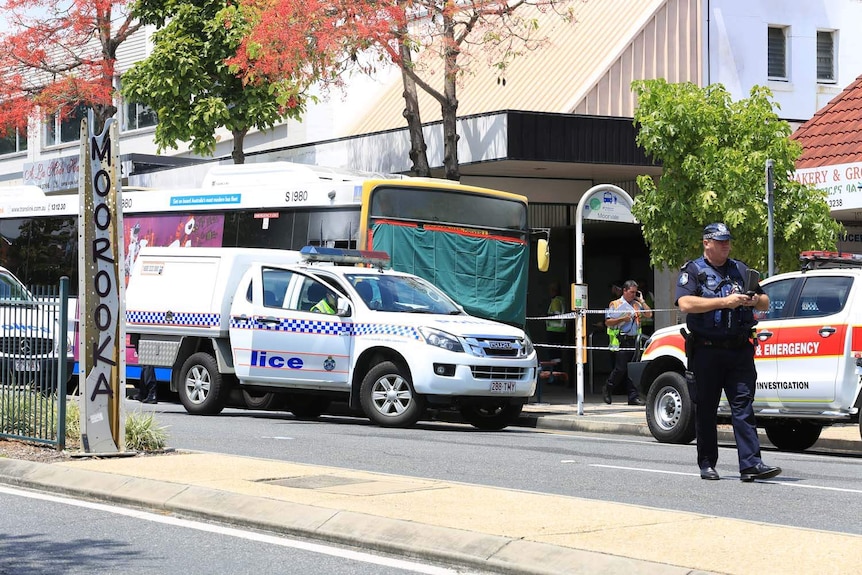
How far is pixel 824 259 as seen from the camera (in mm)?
14359

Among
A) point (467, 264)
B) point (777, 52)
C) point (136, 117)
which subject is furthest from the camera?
point (136, 117)

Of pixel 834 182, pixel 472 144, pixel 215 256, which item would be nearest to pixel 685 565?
pixel 215 256

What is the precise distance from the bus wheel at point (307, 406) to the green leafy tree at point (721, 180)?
521 cm

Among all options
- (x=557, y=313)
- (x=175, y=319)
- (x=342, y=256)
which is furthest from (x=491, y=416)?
(x=557, y=313)

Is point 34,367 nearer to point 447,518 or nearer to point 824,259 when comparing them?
point 447,518

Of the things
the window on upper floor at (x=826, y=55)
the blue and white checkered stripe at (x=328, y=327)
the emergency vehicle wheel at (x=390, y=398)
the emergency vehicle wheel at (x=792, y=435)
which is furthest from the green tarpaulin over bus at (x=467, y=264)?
the window on upper floor at (x=826, y=55)

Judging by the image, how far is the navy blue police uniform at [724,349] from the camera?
10.6m

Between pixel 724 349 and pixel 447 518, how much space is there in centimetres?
322

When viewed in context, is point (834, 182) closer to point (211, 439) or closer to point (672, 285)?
point (672, 285)

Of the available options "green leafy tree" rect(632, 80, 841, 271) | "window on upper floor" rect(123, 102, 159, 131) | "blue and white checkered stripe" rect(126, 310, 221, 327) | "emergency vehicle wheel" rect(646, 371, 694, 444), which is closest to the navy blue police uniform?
"emergency vehicle wheel" rect(646, 371, 694, 444)

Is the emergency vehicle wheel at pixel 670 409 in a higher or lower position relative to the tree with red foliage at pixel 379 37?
lower

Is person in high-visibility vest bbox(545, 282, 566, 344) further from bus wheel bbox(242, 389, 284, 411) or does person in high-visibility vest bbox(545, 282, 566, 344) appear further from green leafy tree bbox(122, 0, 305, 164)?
bus wheel bbox(242, 389, 284, 411)

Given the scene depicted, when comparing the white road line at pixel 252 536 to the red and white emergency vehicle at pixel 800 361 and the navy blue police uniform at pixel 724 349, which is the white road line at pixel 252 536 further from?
the red and white emergency vehicle at pixel 800 361

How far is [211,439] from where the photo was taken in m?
14.9
